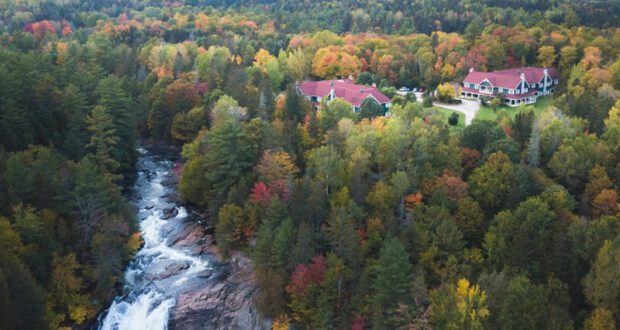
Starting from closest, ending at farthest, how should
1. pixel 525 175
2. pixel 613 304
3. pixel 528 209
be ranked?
1. pixel 613 304
2. pixel 528 209
3. pixel 525 175

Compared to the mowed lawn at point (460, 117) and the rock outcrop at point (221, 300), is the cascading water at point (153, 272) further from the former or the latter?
the mowed lawn at point (460, 117)

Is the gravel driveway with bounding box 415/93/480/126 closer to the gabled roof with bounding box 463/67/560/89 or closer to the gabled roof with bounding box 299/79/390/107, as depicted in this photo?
the gabled roof with bounding box 463/67/560/89

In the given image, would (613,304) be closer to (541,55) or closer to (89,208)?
(89,208)

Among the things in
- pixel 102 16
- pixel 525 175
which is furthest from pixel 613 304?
pixel 102 16

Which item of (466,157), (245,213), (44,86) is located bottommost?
(245,213)

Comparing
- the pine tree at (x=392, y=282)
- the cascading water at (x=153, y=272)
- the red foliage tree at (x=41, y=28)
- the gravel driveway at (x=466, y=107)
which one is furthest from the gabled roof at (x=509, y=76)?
the red foliage tree at (x=41, y=28)

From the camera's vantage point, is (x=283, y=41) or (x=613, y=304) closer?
(x=613, y=304)
